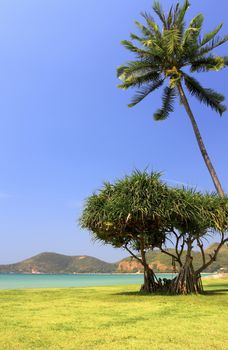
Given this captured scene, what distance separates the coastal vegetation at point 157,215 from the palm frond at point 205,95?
792cm

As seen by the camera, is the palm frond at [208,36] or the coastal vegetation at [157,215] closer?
the coastal vegetation at [157,215]

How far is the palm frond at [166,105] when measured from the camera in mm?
26078

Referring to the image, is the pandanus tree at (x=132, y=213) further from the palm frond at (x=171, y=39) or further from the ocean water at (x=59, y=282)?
the palm frond at (x=171, y=39)

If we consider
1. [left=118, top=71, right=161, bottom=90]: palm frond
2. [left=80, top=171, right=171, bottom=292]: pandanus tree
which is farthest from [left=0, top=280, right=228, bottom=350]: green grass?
[left=118, top=71, right=161, bottom=90]: palm frond

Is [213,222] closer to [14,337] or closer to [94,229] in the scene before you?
[94,229]

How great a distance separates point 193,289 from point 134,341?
11.4 m

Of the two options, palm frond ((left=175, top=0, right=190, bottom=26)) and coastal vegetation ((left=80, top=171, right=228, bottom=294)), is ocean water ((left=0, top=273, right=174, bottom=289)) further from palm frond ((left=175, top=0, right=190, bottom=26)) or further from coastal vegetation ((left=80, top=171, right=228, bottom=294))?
palm frond ((left=175, top=0, right=190, bottom=26))

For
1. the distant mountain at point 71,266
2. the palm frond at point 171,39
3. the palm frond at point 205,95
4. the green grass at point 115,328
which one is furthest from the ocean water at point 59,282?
the distant mountain at point 71,266

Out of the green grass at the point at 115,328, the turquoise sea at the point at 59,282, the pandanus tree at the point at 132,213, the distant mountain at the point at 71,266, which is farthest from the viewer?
the distant mountain at the point at 71,266

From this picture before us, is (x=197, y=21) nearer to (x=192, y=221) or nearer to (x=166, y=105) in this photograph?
(x=166, y=105)

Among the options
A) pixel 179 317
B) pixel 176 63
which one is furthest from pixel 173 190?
pixel 176 63

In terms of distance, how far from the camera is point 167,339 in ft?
24.2

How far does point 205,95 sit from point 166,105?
8.92ft

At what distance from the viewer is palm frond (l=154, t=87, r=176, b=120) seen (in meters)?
26.1
